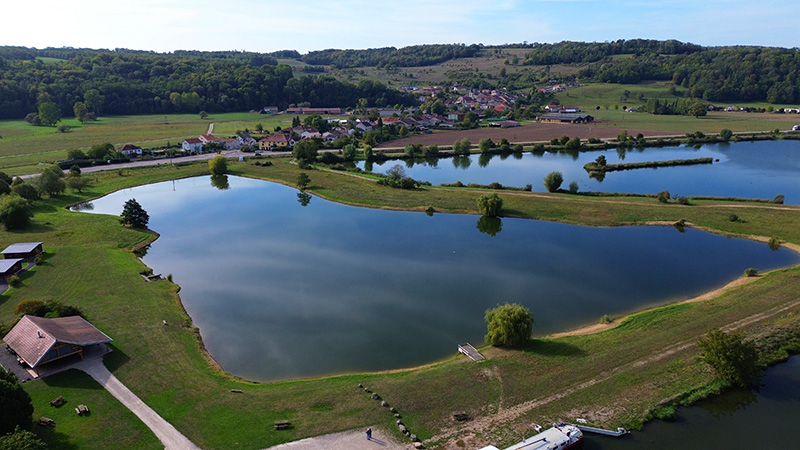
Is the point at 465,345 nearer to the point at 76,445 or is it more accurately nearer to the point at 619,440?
the point at 619,440

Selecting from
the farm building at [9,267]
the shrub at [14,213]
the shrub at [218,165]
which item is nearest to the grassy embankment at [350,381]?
the farm building at [9,267]

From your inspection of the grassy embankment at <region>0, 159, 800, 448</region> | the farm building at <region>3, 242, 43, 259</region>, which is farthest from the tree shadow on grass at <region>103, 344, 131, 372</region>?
the farm building at <region>3, 242, 43, 259</region>

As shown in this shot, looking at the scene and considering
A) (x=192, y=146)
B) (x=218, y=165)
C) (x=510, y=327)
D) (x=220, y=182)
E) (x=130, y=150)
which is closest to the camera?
(x=510, y=327)

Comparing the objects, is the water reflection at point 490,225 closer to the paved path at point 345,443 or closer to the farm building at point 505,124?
the paved path at point 345,443

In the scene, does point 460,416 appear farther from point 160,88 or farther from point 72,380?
point 160,88

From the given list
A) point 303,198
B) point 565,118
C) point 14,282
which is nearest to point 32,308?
Answer: point 14,282

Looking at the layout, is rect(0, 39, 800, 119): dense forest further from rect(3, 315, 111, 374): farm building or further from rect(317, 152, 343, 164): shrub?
rect(3, 315, 111, 374): farm building

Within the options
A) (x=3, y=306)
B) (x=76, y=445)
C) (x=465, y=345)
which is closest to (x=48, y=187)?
(x=3, y=306)
